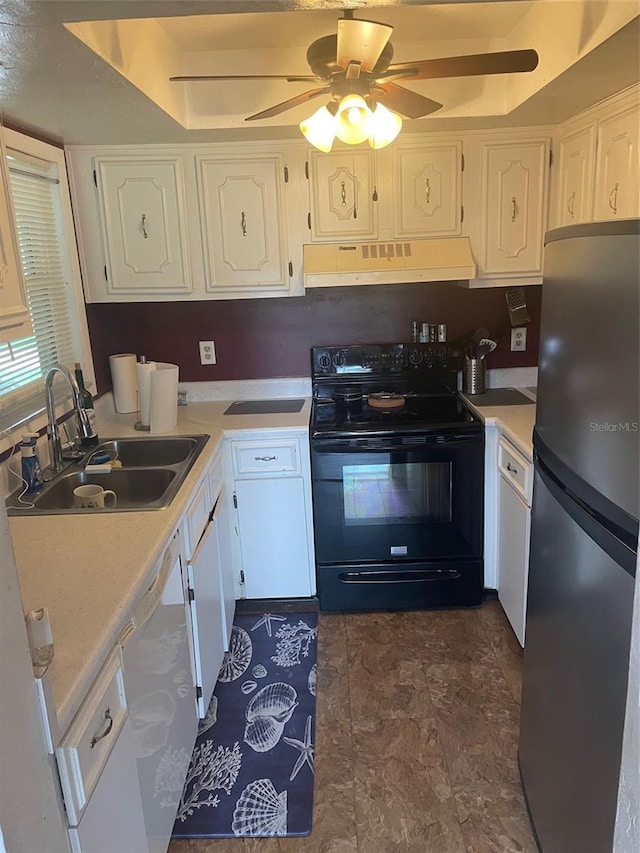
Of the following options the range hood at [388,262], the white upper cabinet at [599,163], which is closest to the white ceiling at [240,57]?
the white upper cabinet at [599,163]

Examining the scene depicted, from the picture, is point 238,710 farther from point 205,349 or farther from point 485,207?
point 485,207

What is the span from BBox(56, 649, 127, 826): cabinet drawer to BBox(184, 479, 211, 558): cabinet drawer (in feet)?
2.26

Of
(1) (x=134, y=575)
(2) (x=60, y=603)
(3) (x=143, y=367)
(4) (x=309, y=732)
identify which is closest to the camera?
(2) (x=60, y=603)

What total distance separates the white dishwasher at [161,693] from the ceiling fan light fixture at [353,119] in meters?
1.29

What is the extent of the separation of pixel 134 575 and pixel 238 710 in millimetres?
1134

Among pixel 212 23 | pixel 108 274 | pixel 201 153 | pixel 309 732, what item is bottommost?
pixel 309 732

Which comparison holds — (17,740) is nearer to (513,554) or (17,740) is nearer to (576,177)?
(513,554)

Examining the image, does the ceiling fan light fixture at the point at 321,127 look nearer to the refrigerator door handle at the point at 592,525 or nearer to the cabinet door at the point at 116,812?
the refrigerator door handle at the point at 592,525

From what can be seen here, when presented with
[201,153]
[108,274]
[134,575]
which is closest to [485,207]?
[201,153]

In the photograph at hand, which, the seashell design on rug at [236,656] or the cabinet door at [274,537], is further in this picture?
the cabinet door at [274,537]

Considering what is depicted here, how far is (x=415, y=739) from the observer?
218 cm

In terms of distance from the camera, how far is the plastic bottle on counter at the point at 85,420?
2.46m

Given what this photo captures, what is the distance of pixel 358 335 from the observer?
129 inches

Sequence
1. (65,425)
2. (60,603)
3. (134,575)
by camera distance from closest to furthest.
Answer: (60,603)
(134,575)
(65,425)
